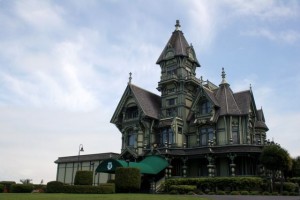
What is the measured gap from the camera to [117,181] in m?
36.3

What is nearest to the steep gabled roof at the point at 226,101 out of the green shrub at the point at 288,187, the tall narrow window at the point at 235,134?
the tall narrow window at the point at 235,134

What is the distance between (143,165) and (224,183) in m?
9.93

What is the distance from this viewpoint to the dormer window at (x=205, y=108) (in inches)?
1829

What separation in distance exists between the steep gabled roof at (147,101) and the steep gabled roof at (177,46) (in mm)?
5346

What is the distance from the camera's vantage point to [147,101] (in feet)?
167

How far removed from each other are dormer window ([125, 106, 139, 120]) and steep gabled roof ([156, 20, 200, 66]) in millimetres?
8247

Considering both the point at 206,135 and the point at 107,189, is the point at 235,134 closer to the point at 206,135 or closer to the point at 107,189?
the point at 206,135

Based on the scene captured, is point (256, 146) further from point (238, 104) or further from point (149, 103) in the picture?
point (149, 103)

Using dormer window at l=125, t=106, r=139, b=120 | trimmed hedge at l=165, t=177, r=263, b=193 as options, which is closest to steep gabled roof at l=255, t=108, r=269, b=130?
trimmed hedge at l=165, t=177, r=263, b=193

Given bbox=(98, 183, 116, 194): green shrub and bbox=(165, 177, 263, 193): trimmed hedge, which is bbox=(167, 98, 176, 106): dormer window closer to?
bbox=(165, 177, 263, 193): trimmed hedge

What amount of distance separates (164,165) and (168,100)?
11277 millimetres

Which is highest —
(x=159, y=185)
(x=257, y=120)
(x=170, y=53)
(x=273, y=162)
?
(x=170, y=53)

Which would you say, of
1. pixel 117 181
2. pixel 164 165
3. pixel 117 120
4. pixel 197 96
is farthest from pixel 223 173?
pixel 117 120

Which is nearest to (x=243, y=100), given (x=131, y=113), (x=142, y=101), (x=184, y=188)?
(x=142, y=101)
